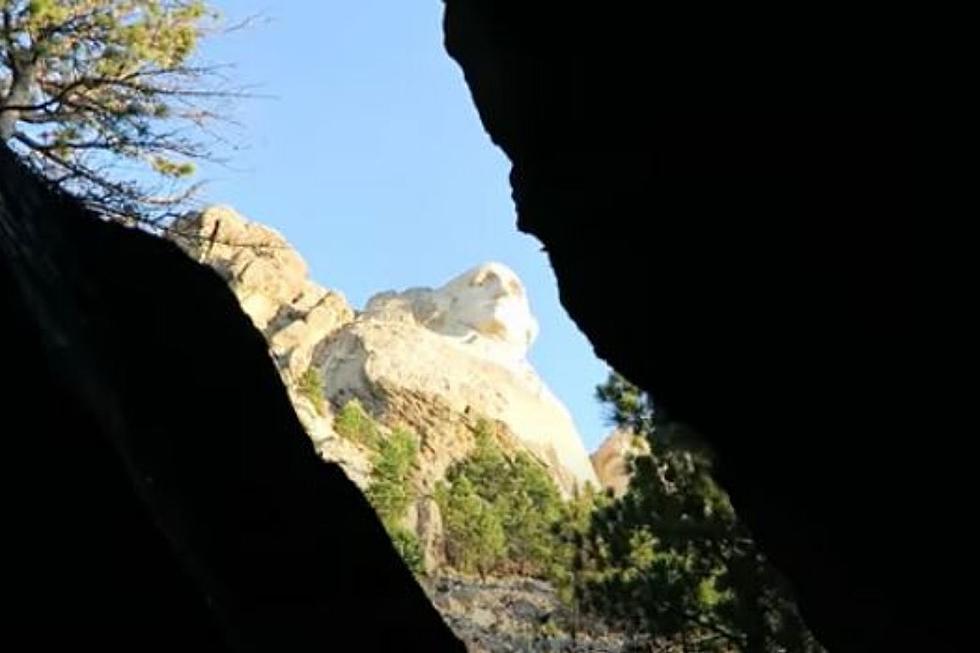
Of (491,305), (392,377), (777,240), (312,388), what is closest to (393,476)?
(312,388)

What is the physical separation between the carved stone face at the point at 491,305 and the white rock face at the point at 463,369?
0.08m

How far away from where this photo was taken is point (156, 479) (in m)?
4.59

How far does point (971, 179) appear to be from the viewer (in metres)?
3.67

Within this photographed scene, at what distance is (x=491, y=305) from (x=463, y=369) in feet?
49.1

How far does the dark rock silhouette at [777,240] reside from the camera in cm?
389

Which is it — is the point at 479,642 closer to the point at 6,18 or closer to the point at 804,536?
the point at 6,18

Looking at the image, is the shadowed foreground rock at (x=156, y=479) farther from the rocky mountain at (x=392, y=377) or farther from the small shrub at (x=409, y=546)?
the rocky mountain at (x=392, y=377)

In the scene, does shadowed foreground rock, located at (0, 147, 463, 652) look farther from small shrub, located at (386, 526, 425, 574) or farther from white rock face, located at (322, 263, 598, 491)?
white rock face, located at (322, 263, 598, 491)

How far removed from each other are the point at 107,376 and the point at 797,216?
278 centimetres

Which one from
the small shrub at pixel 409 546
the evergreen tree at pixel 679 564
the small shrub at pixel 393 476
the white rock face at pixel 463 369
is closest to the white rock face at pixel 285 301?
the white rock face at pixel 463 369

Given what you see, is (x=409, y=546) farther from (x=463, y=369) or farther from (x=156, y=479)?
(x=156, y=479)

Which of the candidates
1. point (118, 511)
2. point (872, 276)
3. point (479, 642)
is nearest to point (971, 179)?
point (872, 276)

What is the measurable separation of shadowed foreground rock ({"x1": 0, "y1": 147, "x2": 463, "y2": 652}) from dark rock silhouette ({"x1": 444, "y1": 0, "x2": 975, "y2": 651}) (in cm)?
156

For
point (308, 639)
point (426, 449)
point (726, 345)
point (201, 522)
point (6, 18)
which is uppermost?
point (426, 449)
